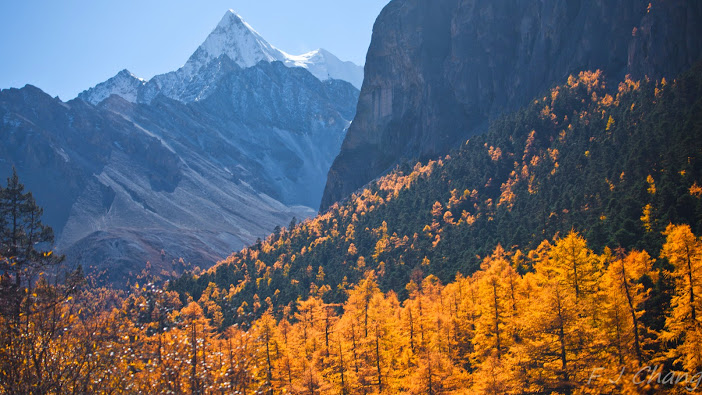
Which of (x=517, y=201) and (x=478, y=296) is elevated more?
(x=517, y=201)

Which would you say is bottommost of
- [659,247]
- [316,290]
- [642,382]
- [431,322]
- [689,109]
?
[642,382]

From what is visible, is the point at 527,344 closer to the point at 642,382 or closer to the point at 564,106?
the point at 642,382

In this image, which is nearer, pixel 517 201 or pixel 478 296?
pixel 478 296

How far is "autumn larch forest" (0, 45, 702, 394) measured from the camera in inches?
1134

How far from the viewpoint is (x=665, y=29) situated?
134 m

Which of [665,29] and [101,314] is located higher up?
[665,29]

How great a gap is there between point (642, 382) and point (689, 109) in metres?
73.1

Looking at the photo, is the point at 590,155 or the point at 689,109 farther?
the point at 590,155

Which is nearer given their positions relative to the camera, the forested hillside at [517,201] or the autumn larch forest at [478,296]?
the autumn larch forest at [478,296]

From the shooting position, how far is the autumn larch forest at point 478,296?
94.5 feet

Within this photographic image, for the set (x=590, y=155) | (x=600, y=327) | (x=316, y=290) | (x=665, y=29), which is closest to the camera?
(x=600, y=327)

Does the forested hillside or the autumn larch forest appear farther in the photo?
the forested hillside

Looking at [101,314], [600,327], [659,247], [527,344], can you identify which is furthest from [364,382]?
[659,247]

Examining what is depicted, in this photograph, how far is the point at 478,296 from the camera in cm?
5969
